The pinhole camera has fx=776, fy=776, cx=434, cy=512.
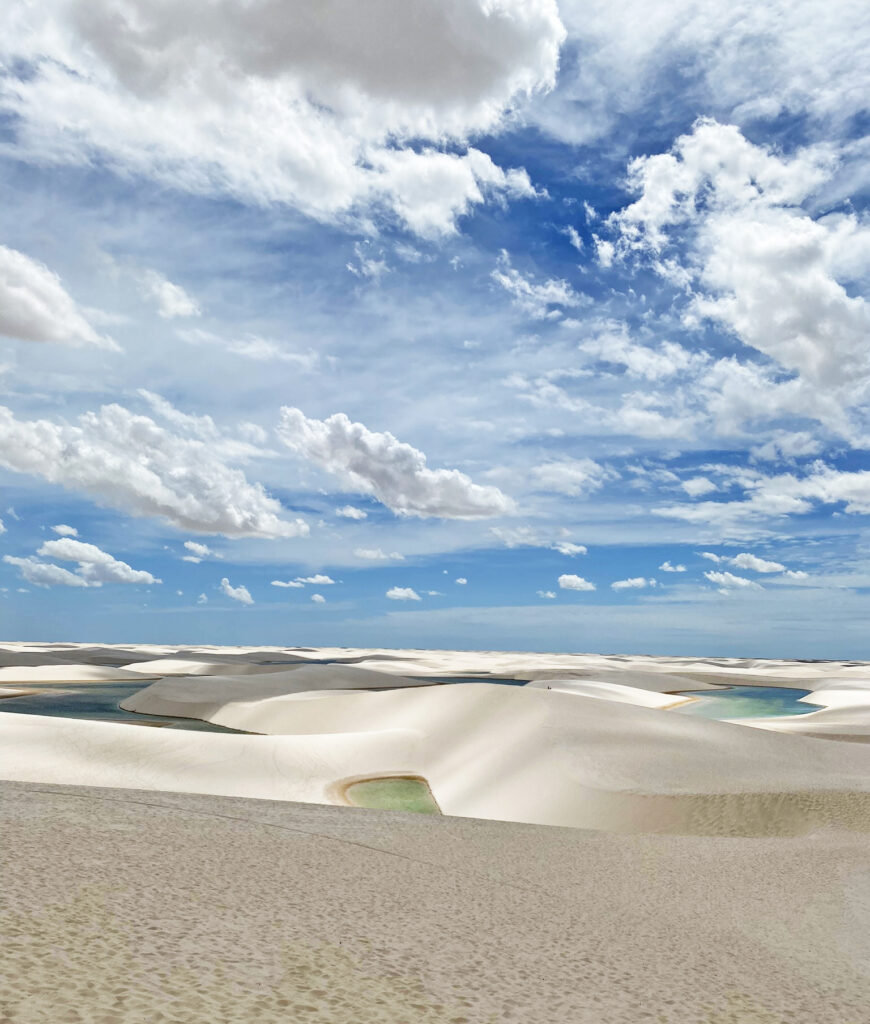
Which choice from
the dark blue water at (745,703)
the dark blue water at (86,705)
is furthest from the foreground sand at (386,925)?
the dark blue water at (745,703)

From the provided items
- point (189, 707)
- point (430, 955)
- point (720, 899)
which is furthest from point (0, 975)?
point (189, 707)

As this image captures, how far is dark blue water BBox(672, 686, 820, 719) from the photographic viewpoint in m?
41.2

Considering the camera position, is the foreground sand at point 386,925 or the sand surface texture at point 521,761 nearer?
the foreground sand at point 386,925

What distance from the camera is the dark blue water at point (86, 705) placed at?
32.3m

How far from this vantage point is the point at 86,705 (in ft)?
125

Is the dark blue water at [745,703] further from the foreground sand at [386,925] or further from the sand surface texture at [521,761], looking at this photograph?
the foreground sand at [386,925]

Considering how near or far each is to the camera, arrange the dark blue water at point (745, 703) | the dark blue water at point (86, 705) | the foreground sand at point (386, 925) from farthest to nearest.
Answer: the dark blue water at point (745, 703) < the dark blue water at point (86, 705) < the foreground sand at point (386, 925)

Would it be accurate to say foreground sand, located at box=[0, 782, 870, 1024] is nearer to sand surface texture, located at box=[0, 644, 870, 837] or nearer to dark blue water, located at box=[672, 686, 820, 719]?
sand surface texture, located at box=[0, 644, 870, 837]

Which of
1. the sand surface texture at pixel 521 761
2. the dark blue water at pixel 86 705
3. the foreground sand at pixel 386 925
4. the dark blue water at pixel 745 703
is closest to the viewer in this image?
the foreground sand at pixel 386 925

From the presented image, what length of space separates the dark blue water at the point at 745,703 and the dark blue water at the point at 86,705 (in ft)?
73.9

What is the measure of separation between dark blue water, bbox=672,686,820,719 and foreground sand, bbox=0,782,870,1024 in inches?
1141

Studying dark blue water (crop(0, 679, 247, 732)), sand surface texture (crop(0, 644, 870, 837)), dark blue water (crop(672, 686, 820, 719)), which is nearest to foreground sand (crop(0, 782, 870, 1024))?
sand surface texture (crop(0, 644, 870, 837))

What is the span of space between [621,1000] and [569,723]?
47.8 feet

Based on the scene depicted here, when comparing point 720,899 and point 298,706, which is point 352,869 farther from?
point 298,706
